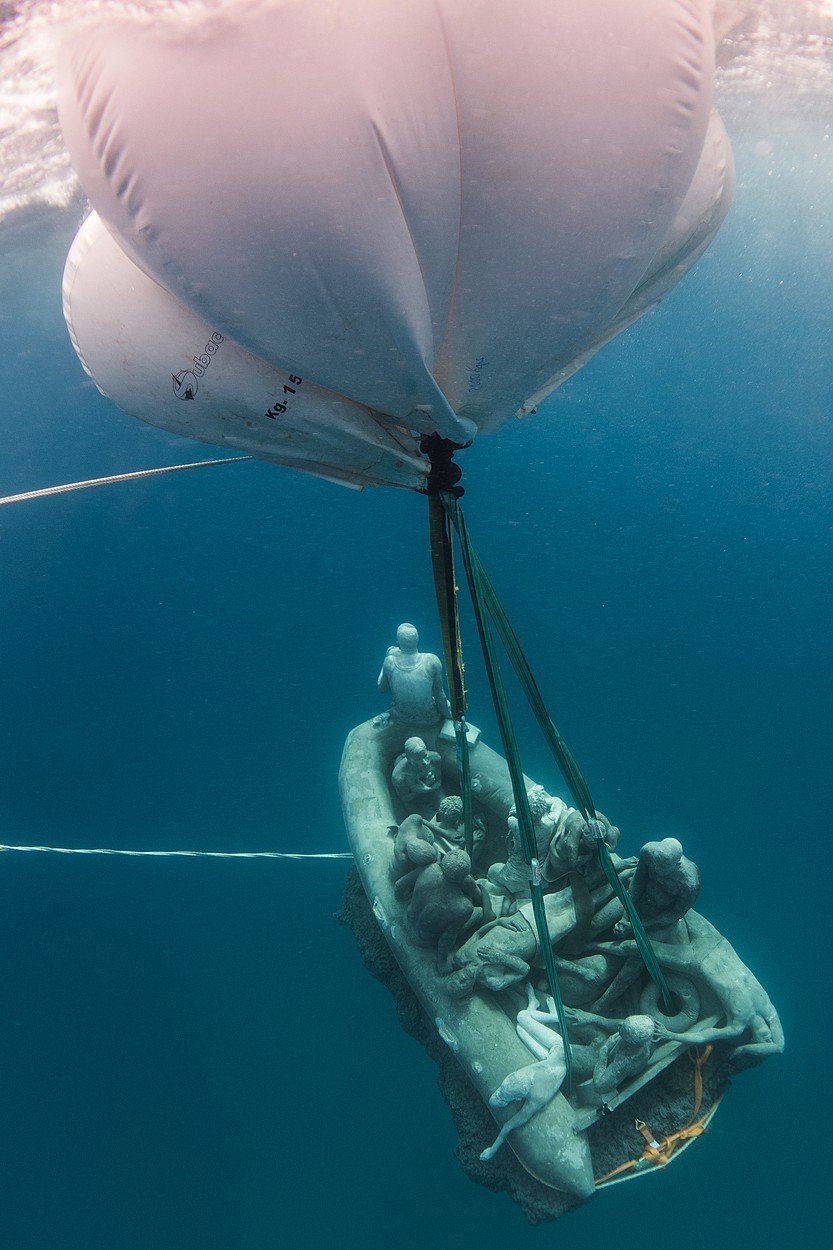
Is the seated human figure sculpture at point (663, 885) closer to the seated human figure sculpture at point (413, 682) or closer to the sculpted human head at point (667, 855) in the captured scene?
the sculpted human head at point (667, 855)

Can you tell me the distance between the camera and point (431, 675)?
603cm

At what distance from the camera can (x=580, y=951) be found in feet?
15.3

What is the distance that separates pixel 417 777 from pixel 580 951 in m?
1.72

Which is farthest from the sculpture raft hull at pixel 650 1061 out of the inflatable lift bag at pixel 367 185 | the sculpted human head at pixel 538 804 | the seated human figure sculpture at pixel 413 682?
the inflatable lift bag at pixel 367 185

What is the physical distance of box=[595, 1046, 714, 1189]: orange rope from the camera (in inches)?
165

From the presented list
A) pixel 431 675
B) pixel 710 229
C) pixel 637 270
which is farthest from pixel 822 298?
pixel 637 270

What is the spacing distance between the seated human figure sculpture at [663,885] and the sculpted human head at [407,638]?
7.58 feet

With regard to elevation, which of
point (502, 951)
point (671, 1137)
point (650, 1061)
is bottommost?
point (671, 1137)

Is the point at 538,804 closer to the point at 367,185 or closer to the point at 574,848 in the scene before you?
the point at 574,848

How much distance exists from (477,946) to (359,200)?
388 cm

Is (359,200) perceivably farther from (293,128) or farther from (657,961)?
(657,961)

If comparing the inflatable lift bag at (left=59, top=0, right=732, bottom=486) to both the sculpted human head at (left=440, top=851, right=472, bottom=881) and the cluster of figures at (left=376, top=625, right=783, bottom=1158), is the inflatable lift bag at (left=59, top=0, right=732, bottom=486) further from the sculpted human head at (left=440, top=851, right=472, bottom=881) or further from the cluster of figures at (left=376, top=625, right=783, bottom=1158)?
the cluster of figures at (left=376, top=625, right=783, bottom=1158)

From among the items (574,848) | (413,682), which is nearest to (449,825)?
(574,848)

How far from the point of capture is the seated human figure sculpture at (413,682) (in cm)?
599
